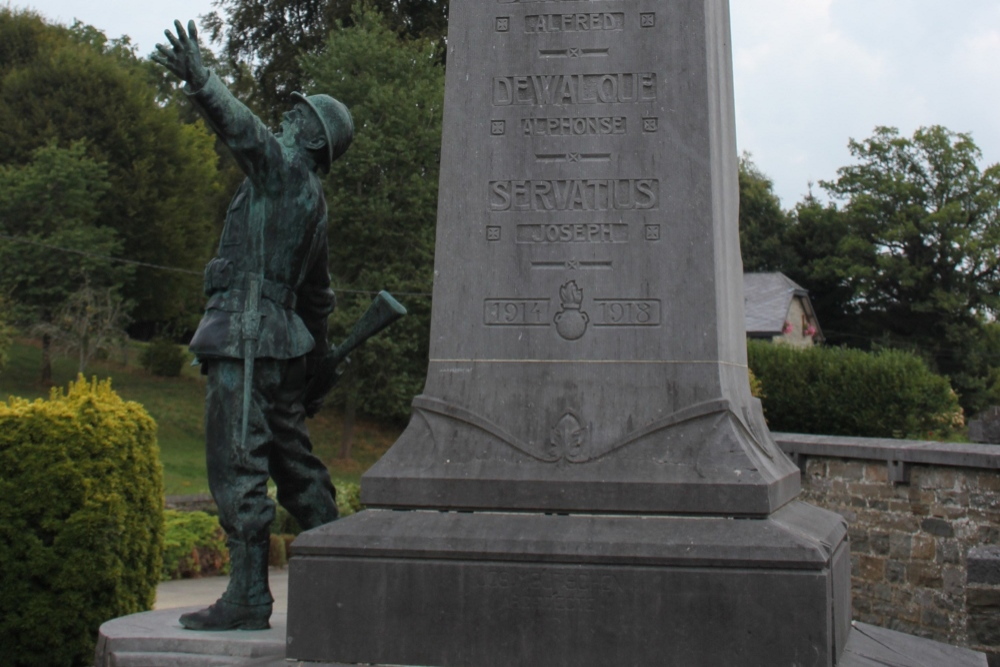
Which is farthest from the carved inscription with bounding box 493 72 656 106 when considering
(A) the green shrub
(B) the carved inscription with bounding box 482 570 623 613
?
(A) the green shrub

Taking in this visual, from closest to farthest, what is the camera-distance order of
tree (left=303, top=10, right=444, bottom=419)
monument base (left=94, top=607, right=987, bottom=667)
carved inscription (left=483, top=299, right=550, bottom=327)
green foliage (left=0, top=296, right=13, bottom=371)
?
monument base (left=94, top=607, right=987, bottom=667) → carved inscription (left=483, top=299, right=550, bottom=327) → tree (left=303, top=10, right=444, bottom=419) → green foliage (left=0, top=296, right=13, bottom=371)

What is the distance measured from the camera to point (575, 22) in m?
4.59

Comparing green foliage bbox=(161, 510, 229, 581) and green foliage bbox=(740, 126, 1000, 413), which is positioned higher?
green foliage bbox=(740, 126, 1000, 413)

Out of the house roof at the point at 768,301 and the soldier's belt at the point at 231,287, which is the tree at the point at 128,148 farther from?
the soldier's belt at the point at 231,287

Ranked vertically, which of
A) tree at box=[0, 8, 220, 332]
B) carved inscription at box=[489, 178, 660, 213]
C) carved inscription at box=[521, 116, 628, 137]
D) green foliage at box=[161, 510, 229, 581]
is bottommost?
green foliage at box=[161, 510, 229, 581]

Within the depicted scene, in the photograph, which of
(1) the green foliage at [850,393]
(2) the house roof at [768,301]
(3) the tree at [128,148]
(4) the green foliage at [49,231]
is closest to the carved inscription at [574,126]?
(1) the green foliage at [850,393]

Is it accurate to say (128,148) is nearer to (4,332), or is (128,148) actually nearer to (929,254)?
(4,332)

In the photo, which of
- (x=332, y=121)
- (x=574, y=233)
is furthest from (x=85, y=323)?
(x=574, y=233)

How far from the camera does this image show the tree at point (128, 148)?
114 feet

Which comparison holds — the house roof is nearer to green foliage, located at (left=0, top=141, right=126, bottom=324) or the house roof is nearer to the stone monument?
green foliage, located at (left=0, top=141, right=126, bottom=324)

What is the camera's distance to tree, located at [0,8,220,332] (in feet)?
114

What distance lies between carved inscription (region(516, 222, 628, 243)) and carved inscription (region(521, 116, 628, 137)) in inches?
14.1

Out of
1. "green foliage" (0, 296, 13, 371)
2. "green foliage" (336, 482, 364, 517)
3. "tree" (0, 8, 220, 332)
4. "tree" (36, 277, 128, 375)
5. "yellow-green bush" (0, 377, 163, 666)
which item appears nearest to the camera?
"yellow-green bush" (0, 377, 163, 666)

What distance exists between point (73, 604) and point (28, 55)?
36.4m
